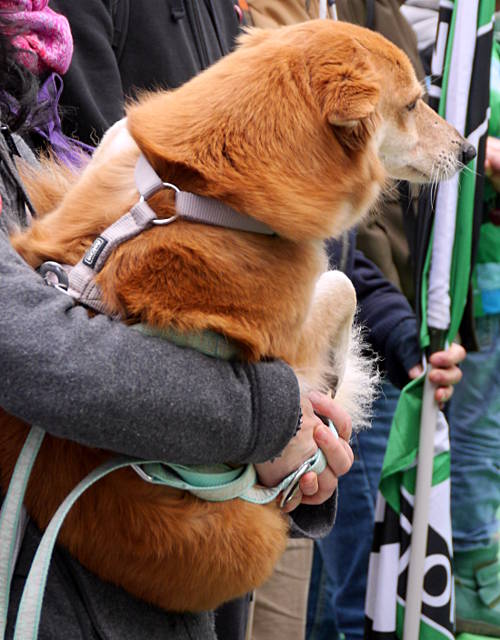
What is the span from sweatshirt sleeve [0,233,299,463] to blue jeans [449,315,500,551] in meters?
1.81

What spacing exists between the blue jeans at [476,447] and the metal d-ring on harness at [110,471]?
5.42 feet

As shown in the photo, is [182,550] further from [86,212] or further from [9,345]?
[86,212]

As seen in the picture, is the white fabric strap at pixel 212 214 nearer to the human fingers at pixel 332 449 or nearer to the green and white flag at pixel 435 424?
the human fingers at pixel 332 449

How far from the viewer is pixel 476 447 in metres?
2.59

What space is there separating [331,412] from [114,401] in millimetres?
486

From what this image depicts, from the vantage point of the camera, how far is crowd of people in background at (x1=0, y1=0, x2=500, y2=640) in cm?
83

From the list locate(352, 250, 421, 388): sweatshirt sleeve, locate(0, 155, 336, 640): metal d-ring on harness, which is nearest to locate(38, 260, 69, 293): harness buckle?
locate(0, 155, 336, 640): metal d-ring on harness

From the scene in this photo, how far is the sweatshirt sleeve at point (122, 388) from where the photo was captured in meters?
0.80

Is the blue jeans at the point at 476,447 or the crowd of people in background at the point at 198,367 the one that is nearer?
the crowd of people in background at the point at 198,367

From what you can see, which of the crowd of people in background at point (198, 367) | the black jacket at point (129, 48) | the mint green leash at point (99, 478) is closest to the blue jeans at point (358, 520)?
the crowd of people in background at point (198, 367)

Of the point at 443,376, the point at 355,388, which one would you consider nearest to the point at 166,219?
the point at 355,388

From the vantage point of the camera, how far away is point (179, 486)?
3.08ft

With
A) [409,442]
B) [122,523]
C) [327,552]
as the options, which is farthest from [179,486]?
[327,552]

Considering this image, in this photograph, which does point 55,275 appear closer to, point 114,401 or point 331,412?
point 114,401
